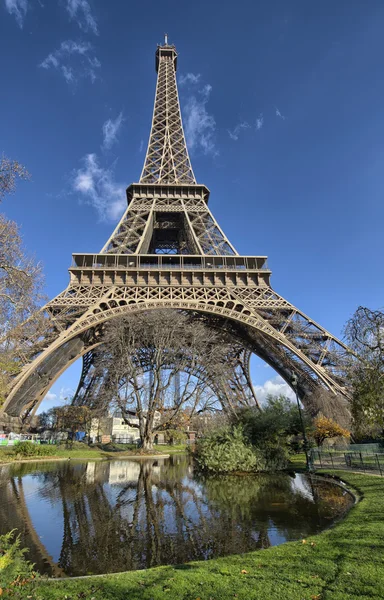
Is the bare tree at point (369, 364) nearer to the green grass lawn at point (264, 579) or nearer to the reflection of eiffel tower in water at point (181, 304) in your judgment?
the green grass lawn at point (264, 579)

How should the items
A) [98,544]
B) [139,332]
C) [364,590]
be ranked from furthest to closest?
1. [139,332]
2. [98,544]
3. [364,590]

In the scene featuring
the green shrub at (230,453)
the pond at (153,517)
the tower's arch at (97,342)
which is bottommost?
the pond at (153,517)

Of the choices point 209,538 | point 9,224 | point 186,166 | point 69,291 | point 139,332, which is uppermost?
point 186,166

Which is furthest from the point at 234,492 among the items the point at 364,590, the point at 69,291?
the point at 69,291

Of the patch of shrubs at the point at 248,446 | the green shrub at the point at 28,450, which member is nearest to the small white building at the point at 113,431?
the green shrub at the point at 28,450

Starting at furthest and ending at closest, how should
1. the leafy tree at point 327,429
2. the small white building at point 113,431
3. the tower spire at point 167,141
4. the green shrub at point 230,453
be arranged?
1. the small white building at point 113,431
2. the tower spire at point 167,141
3. the leafy tree at point 327,429
4. the green shrub at point 230,453

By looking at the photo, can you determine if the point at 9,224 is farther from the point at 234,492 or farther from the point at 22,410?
the point at 22,410

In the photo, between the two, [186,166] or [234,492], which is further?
[186,166]
